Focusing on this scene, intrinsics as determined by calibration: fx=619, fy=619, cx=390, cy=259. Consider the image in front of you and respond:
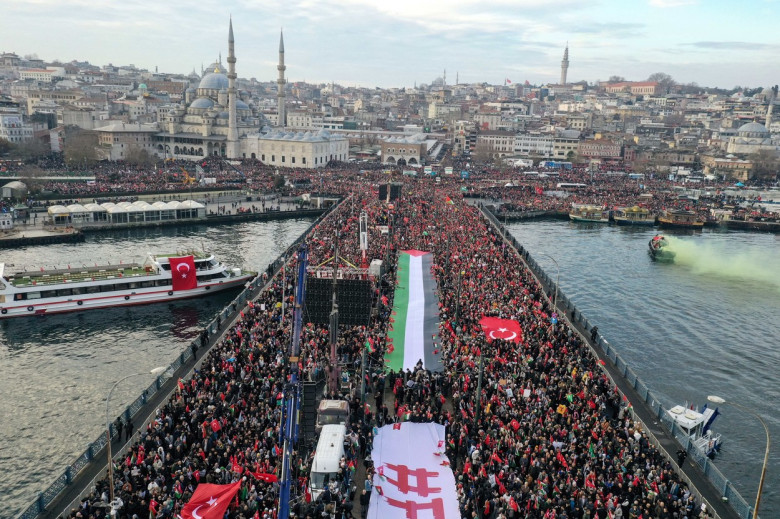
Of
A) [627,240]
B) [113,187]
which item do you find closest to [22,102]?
[113,187]

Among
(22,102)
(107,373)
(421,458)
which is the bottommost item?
(107,373)

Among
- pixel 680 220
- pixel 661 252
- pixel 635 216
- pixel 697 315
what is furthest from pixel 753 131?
pixel 697 315

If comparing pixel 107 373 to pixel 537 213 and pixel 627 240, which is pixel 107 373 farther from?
pixel 537 213

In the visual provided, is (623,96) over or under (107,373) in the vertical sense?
over

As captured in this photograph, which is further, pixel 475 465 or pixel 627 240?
pixel 627 240

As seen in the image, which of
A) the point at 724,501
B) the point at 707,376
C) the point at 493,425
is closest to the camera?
the point at 724,501

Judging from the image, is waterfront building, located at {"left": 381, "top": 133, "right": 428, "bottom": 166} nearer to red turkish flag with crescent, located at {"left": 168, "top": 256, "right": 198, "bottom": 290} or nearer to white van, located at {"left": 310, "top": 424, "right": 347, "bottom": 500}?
red turkish flag with crescent, located at {"left": 168, "top": 256, "right": 198, "bottom": 290}

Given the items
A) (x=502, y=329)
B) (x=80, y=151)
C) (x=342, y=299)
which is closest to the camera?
(x=342, y=299)

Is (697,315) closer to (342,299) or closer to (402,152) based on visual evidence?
(342,299)
